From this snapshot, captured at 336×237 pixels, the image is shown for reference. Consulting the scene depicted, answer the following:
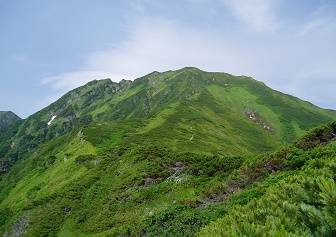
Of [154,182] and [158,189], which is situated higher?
[154,182]

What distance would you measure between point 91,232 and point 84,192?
1501 cm

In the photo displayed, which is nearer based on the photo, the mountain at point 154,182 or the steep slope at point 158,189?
the steep slope at point 158,189

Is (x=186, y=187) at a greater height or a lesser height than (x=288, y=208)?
lesser

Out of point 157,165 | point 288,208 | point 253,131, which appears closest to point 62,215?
point 157,165

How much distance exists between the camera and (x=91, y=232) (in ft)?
122

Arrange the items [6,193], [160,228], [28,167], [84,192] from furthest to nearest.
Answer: [28,167] → [6,193] → [84,192] → [160,228]

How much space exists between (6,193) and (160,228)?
8505cm

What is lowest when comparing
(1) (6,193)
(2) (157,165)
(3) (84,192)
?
(1) (6,193)

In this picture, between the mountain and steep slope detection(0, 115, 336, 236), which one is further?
the mountain

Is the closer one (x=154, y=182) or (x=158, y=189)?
(x=158, y=189)

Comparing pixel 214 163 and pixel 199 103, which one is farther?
pixel 199 103

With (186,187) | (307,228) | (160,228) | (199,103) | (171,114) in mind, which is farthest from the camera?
(199,103)

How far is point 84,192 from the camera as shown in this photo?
51.2 meters

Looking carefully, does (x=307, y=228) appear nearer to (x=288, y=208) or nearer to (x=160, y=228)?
(x=288, y=208)
